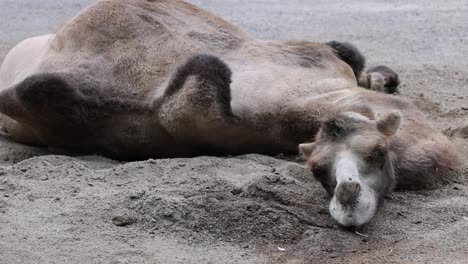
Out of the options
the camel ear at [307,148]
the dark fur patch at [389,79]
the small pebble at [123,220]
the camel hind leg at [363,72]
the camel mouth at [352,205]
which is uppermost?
the camel mouth at [352,205]

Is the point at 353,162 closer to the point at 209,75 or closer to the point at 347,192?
the point at 347,192

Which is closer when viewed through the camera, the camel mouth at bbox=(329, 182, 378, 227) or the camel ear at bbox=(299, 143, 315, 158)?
the camel mouth at bbox=(329, 182, 378, 227)

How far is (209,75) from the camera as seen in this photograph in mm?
4762

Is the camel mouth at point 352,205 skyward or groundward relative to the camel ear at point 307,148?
skyward

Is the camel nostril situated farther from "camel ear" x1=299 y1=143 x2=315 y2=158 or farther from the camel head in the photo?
"camel ear" x1=299 y1=143 x2=315 y2=158

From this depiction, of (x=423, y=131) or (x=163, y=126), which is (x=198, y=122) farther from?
(x=423, y=131)

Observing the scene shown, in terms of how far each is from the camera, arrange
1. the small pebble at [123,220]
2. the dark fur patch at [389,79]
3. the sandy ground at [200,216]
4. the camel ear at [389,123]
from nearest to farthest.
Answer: the sandy ground at [200,216]
the small pebble at [123,220]
the camel ear at [389,123]
the dark fur patch at [389,79]

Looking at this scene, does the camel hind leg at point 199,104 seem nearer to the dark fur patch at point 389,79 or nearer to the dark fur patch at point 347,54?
the dark fur patch at point 347,54

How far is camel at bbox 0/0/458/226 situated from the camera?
4297 mm

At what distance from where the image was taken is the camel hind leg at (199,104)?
474 centimetres

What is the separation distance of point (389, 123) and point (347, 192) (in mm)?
589

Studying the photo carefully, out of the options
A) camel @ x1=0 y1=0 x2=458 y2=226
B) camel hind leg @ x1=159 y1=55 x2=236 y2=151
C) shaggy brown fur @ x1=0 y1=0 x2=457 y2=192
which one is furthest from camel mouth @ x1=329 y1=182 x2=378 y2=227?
camel hind leg @ x1=159 y1=55 x2=236 y2=151

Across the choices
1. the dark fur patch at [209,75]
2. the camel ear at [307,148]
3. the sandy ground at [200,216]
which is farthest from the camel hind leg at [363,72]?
the camel ear at [307,148]

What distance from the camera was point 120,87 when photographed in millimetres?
5152
